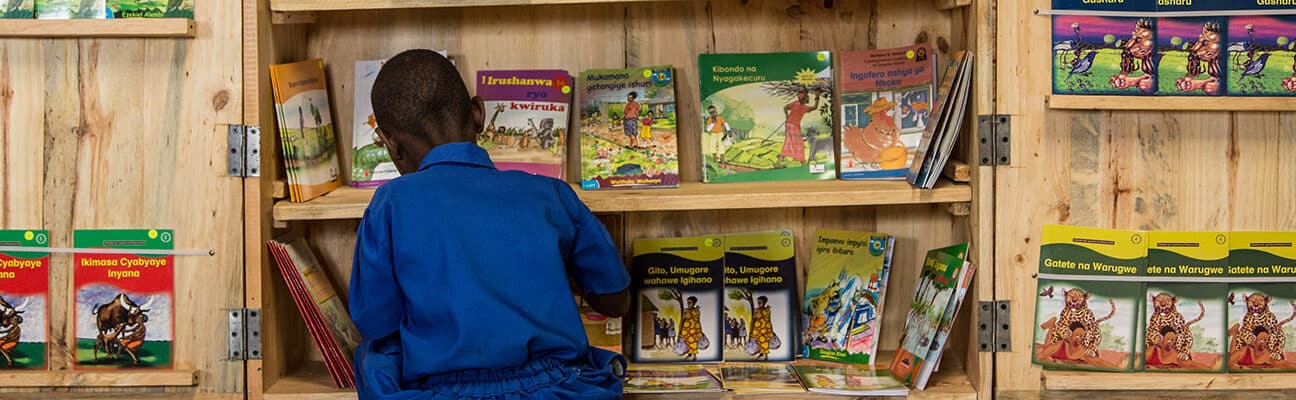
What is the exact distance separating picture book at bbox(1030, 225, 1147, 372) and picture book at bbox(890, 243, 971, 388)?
16cm

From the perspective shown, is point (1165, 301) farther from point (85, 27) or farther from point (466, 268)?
point (85, 27)

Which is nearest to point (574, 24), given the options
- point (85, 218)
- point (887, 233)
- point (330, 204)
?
point (330, 204)

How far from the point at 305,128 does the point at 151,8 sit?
1.20 feet

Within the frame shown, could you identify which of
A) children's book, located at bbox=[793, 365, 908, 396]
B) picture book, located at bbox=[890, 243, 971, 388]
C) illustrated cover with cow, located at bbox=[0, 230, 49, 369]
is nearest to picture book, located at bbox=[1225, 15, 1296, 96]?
picture book, located at bbox=[890, 243, 971, 388]

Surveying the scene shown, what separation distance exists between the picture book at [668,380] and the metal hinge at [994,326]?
20.5 inches

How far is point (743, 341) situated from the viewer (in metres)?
2.66

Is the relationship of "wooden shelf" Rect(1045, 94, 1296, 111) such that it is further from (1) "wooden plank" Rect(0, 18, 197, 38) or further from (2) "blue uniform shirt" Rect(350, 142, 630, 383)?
(1) "wooden plank" Rect(0, 18, 197, 38)

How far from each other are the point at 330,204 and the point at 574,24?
2.17ft

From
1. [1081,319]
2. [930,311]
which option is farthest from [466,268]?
[1081,319]

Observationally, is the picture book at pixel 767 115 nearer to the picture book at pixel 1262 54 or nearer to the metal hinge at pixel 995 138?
the metal hinge at pixel 995 138

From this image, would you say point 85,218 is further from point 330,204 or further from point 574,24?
point 574,24

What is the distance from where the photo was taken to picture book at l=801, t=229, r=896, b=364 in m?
2.61

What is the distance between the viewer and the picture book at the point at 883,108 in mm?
2564

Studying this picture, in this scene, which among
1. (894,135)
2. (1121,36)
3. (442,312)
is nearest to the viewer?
(442,312)
